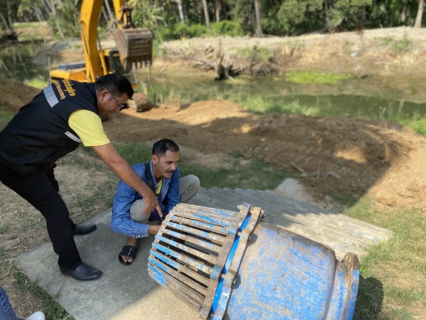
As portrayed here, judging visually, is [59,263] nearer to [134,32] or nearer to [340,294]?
[340,294]

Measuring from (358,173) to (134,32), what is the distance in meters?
7.17

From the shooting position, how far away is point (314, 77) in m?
18.6

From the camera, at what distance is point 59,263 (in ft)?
8.66

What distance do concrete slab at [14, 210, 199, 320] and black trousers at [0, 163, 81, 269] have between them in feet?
0.92

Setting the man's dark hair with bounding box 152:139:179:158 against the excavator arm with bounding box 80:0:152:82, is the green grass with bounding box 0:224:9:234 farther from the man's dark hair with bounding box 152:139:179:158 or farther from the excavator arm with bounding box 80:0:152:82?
the excavator arm with bounding box 80:0:152:82

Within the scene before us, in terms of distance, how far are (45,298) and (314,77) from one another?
18.5m

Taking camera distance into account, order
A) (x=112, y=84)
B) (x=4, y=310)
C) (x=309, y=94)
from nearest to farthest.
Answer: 1. (x=4, y=310)
2. (x=112, y=84)
3. (x=309, y=94)

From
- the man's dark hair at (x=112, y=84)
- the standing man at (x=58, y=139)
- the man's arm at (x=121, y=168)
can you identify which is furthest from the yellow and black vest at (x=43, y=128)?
the man's arm at (x=121, y=168)

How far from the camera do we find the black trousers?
240 centimetres

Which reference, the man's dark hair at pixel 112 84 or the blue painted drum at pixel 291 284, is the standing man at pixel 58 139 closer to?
the man's dark hair at pixel 112 84

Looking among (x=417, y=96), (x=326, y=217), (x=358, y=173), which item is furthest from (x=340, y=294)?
(x=417, y=96)

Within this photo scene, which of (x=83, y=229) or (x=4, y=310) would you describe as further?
(x=83, y=229)

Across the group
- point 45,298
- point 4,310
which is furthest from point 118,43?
point 4,310

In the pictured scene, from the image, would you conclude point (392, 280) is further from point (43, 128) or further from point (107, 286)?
point (43, 128)
